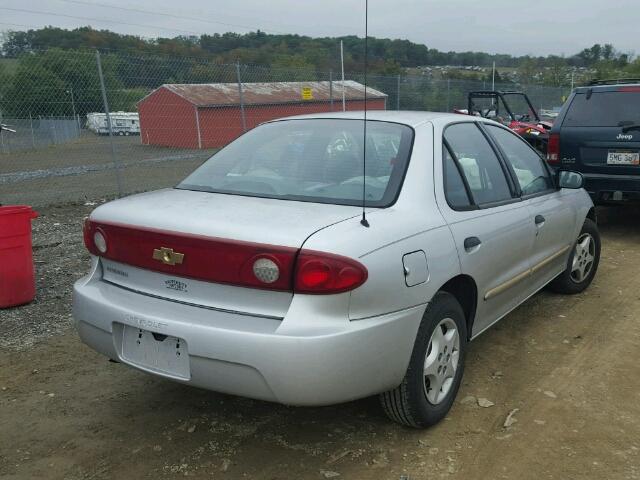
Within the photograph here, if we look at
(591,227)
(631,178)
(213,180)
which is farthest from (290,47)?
(213,180)

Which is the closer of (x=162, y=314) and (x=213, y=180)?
(x=162, y=314)

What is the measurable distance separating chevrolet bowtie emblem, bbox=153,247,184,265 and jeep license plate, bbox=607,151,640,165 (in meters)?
6.01

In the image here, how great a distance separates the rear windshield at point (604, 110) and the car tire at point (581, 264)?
2461 millimetres

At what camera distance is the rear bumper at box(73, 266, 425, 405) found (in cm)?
240

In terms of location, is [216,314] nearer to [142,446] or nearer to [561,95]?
[142,446]

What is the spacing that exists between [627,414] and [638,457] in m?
0.42

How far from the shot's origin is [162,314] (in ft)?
8.74

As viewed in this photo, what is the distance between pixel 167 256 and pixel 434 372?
140 centimetres

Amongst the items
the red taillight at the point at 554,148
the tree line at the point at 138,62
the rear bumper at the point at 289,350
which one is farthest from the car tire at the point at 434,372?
the red taillight at the point at 554,148

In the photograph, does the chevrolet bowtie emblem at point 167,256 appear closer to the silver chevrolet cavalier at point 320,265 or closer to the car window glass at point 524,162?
the silver chevrolet cavalier at point 320,265

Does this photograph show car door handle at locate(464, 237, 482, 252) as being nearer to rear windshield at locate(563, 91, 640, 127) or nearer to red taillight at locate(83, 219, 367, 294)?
red taillight at locate(83, 219, 367, 294)

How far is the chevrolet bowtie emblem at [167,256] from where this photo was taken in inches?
105

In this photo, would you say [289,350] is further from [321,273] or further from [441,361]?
[441,361]

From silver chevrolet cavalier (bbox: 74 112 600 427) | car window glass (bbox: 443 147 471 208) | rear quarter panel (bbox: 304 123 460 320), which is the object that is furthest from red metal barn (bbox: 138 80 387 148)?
rear quarter panel (bbox: 304 123 460 320)
